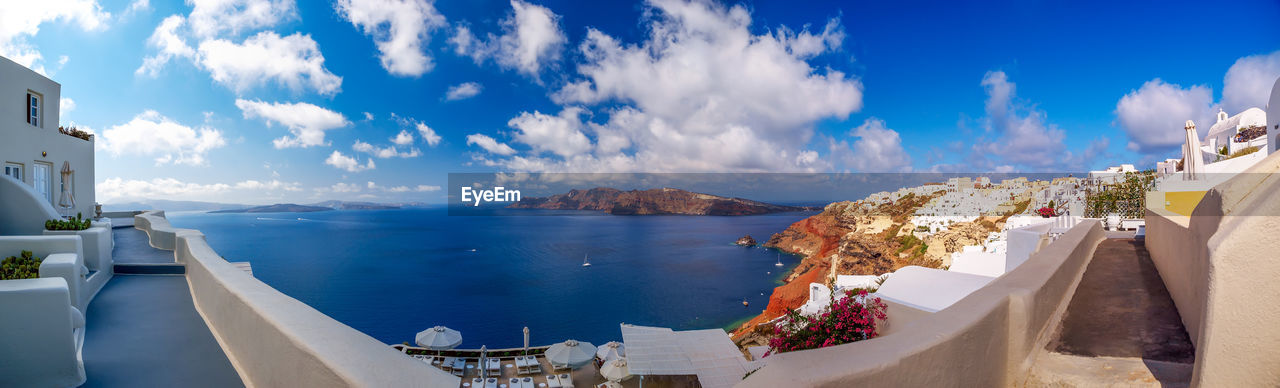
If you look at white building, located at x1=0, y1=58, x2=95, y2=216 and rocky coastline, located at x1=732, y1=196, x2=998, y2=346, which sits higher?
white building, located at x1=0, y1=58, x2=95, y2=216

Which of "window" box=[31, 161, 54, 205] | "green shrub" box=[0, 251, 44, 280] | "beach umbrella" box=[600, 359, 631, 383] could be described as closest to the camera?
"green shrub" box=[0, 251, 44, 280]

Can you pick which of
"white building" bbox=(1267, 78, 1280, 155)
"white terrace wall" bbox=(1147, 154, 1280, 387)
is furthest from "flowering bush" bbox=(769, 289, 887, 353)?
"white building" bbox=(1267, 78, 1280, 155)

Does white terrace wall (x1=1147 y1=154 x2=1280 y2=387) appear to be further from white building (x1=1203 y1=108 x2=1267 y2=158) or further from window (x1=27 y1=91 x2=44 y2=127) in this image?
white building (x1=1203 y1=108 x2=1267 y2=158)

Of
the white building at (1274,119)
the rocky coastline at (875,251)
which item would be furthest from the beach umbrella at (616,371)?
the white building at (1274,119)

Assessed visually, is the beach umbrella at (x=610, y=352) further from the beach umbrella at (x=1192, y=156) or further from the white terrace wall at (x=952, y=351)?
the beach umbrella at (x=1192, y=156)

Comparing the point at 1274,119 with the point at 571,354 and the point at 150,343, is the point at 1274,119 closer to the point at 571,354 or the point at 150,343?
the point at 571,354

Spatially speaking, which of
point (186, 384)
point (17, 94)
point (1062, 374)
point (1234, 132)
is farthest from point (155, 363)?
point (1234, 132)
